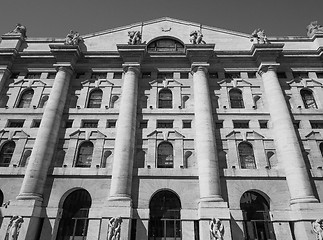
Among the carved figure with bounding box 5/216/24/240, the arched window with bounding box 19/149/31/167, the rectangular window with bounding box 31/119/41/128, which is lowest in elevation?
the carved figure with bounding box 5/216/24/240

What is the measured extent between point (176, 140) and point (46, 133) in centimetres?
1351

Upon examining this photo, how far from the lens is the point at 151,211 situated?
72.2 feet

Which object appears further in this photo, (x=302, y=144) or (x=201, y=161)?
(x=302, y=144)

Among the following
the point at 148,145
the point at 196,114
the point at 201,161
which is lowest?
the point at 201,161

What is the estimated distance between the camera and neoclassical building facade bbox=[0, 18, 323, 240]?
2086 centimetres

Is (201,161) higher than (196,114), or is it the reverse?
(196,114)

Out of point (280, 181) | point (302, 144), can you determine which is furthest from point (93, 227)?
point (302, 144)

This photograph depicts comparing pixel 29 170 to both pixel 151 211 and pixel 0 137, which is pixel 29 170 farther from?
pixel 151 211

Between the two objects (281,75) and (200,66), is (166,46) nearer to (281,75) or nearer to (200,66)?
(200,66)

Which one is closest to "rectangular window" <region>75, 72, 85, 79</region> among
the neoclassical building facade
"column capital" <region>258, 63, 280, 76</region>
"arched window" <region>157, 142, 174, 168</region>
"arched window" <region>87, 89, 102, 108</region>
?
the neoclassical building facade

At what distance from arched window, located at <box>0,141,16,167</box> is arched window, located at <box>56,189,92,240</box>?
25.9 ft

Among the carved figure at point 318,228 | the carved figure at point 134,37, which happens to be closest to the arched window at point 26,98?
the carved figure at point 134,37

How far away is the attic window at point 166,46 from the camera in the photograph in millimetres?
32094

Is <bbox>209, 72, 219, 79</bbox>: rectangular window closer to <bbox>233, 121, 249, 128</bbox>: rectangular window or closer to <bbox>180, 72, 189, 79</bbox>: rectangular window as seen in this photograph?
<bbox>180, 72, 189, 79</bbox>: rectangular window
